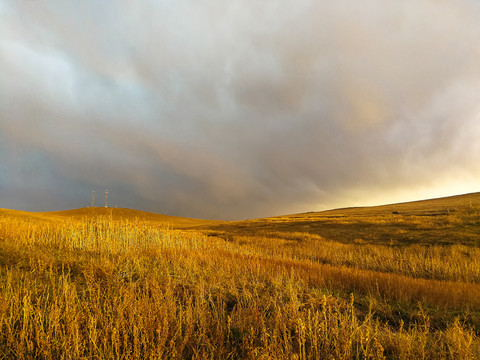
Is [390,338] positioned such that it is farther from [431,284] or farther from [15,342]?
[431,284]

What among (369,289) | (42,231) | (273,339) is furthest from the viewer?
(42,231)

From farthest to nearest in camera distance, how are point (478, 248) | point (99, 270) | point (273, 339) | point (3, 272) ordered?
point (478, 248), point (99, 270), point (3, 272), point (273, 339)

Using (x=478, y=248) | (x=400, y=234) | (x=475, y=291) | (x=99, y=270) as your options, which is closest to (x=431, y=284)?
(x=475, y=291)

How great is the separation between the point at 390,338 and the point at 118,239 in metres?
14.7

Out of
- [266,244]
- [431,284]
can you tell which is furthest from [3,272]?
[266,244]

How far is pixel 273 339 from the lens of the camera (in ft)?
12.2

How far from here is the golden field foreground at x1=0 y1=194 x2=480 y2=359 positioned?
397cm

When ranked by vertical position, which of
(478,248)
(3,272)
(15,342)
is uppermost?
(3,272)

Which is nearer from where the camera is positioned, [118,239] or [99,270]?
[99,270]

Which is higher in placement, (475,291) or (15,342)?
(15,342)

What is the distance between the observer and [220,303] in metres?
6.15

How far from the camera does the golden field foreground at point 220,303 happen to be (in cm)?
397

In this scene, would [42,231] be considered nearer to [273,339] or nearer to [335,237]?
[273,339]

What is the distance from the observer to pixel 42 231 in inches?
563
